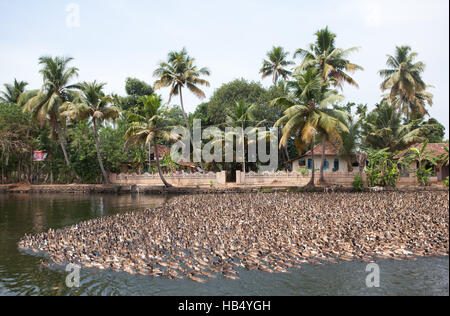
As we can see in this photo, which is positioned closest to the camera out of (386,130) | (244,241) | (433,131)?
(244,241)

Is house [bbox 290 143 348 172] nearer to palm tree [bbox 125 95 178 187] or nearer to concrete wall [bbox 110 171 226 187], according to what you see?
concrete wall [bbox 110 171 226 187]

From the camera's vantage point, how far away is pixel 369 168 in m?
26.2

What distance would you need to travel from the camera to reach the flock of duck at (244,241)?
8.45m

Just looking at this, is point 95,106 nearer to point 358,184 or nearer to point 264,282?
point 358,184

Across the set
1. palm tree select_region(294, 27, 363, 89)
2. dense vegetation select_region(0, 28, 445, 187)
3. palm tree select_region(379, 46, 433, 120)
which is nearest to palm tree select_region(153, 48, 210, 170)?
dense vegetation select_region(0, 28, 445, 187)

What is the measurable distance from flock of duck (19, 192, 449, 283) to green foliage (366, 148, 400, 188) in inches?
419

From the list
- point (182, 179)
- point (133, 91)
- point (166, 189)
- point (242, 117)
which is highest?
point (133, 91)

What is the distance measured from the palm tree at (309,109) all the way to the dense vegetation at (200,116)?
0.07m

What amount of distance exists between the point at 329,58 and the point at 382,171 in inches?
440

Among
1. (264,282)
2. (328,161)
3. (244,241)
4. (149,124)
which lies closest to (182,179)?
(149,124)

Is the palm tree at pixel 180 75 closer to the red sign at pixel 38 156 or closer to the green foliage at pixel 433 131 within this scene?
the red sign at pixel 38 156

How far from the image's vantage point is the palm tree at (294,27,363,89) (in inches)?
1190

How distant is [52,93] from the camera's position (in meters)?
35.7

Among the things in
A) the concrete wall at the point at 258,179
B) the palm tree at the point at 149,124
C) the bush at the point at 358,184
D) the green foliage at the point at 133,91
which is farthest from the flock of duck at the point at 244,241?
the green foliage at the point at 133,91
